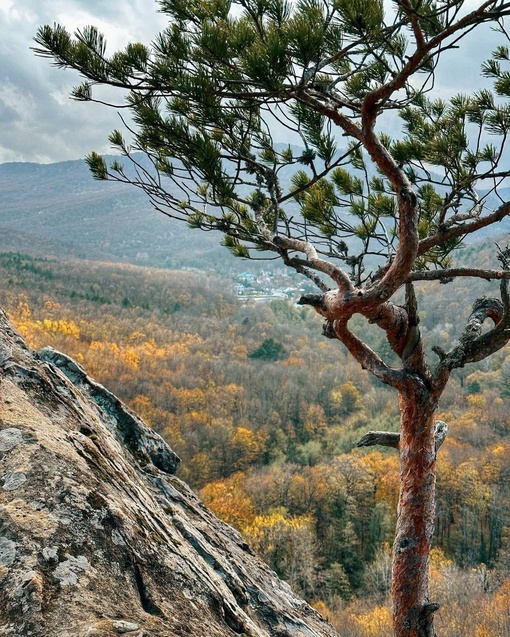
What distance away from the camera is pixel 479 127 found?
337cm

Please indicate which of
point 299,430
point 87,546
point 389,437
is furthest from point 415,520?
point 299,430

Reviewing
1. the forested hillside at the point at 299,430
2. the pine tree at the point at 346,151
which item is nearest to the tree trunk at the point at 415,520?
the pine tree at the point at 346,151

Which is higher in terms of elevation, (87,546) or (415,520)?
(415,520)

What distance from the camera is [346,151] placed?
320 cm

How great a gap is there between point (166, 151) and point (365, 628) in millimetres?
21022

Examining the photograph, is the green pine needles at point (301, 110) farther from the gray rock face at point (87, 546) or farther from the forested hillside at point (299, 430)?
the forested hillside at point (299, 430)

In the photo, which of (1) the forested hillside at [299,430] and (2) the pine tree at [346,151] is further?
(1) the forested hillside at [299,430]

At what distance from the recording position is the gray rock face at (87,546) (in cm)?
158

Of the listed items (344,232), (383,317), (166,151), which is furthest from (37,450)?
(344,232)

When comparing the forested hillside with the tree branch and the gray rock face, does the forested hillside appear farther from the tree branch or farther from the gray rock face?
the gray rock face

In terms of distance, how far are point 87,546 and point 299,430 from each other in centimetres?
4620

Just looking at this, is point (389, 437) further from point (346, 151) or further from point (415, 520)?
point (346, 151)

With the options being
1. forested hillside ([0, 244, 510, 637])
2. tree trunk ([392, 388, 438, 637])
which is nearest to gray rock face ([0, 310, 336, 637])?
tree trunk ([392, 388, 438, 637])

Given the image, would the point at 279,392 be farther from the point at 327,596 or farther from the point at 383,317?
the point at 383,317
